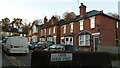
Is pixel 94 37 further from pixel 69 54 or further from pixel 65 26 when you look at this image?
pixel 69 54

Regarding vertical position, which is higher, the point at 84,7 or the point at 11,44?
the point at 84,7

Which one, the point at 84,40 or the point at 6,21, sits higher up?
the point at 6,21

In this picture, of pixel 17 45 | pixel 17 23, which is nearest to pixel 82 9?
pixel 17 45

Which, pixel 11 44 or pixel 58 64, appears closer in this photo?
pixel 58 64

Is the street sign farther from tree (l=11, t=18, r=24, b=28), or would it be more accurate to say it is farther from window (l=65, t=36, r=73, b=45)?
tree (l=11, t=18, r=24, b=28)

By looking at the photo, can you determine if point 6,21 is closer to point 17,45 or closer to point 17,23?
point 17,23

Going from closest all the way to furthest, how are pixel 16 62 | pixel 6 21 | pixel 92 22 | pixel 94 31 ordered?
1. pixel 16 62
2. pixel 94 31
3. pixel 92 22
4. pixel 6 21

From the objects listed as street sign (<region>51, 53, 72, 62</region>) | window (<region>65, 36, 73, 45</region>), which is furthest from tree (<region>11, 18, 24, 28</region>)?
street sign (<region>51, 53, 72, 62</region>)

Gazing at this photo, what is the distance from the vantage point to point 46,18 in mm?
75375

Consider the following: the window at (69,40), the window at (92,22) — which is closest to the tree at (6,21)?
the window at (69,40)

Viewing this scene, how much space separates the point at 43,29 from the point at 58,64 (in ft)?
174

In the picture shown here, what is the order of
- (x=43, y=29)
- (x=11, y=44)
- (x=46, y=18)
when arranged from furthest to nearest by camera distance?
(x=46, y=18), (x=43, y=29), (x=11, y=44)

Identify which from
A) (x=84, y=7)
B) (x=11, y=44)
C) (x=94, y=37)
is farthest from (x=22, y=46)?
(x=84, y=7)

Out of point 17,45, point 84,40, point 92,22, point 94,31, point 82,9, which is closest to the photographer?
point 17,45
